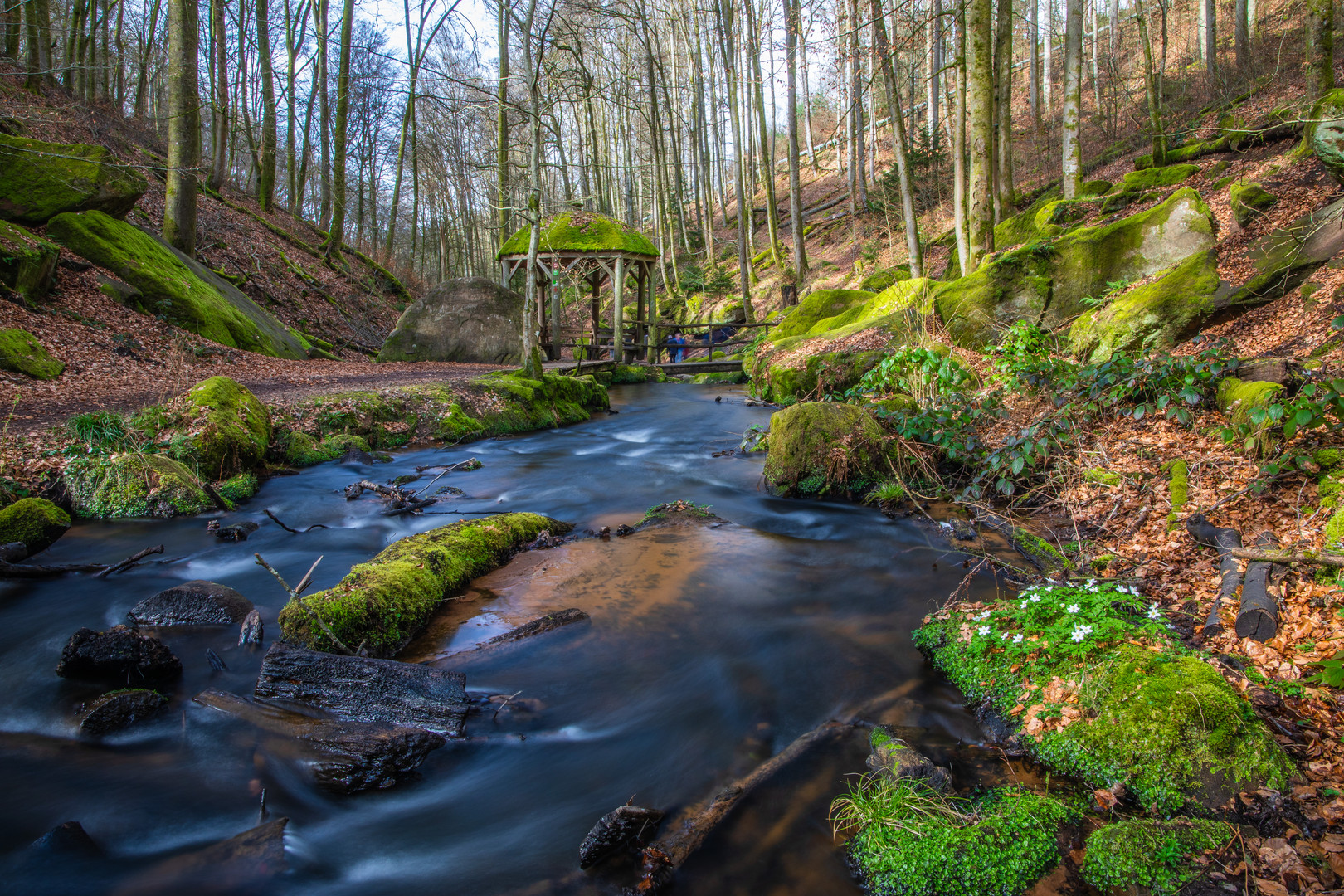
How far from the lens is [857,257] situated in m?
23.8

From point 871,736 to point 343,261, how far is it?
23.7 meters

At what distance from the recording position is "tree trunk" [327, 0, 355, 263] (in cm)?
1792

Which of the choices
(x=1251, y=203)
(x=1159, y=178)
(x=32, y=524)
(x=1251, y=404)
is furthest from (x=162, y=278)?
(x=1159, y=178)

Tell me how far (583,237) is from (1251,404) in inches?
613

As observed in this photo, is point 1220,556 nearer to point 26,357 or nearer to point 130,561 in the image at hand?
point 130,561

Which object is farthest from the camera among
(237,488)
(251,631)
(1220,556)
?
(237,488)

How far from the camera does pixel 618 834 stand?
2492 millimetres

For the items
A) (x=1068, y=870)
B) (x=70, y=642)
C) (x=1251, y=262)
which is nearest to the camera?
(x=1068, y=870)

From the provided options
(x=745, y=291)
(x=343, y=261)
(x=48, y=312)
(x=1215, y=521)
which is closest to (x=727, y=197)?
(x=745, y=291)

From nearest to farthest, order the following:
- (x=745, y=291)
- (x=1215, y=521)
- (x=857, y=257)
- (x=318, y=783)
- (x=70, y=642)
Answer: (x=318, y=783) → (x=70, y=642) → (x=1215, y=521) → (x=745, y=291) → (x=857, y=257)

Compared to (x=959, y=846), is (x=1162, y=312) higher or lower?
higher

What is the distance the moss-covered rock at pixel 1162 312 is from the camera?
6.46m

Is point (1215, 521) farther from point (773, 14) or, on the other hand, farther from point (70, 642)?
point (773, 14)

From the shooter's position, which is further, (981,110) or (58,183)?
(58,183)
